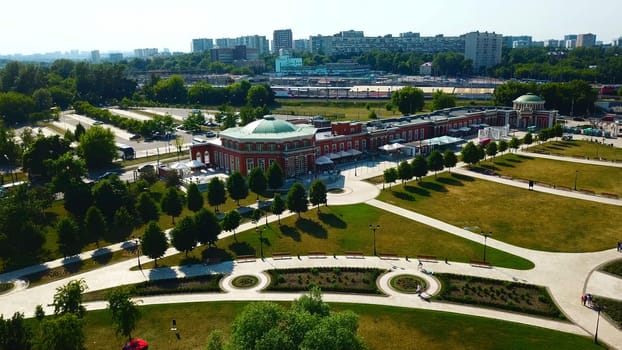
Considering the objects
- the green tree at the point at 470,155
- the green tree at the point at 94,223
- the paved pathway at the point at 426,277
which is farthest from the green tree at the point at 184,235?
the green tree at the point at 470,155

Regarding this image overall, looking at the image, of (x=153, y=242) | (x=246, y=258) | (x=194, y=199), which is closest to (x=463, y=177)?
(x=246, y=258)

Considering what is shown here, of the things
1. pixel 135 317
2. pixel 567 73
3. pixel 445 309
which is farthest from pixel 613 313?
pixel 567 73

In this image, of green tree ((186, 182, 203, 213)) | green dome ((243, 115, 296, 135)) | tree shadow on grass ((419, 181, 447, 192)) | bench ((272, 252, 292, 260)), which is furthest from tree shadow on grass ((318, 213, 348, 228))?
green dome ((243, 115, 296, 135))

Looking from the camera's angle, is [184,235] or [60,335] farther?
[184,235]

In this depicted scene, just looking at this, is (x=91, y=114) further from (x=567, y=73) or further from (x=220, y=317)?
(x=567, y=73)

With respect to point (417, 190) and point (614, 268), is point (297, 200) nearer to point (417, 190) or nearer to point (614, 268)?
point (417, 190)

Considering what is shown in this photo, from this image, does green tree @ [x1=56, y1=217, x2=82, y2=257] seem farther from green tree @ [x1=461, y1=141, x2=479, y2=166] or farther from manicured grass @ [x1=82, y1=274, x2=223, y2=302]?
green tree @ [x1=461, y1=141, x2=479, y2=166]

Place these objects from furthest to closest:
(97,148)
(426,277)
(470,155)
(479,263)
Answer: (97,148)
(470,155)
(479,263)
(426,277)
